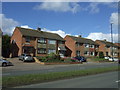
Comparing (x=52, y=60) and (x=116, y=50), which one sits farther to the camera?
(x=116, y=50)

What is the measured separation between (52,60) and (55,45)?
16.1 metres

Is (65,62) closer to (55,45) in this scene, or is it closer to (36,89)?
(55,45)

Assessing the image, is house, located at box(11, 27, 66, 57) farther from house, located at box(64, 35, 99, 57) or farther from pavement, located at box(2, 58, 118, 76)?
pavement, located at box(2, 58, 118, 76)

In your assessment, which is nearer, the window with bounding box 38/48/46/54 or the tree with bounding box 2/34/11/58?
the tree with bounding box 2/34/11/58

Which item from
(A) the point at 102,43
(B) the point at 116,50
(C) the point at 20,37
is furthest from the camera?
(B) the point at 116,50

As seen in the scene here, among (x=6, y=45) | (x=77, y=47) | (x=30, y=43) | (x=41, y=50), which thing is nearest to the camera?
(x=6, y=45)

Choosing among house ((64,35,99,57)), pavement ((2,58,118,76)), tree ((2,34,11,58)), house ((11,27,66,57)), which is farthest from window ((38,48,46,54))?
pavement ((2,58,118,76))

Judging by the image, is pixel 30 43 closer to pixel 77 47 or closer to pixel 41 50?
pixel 41 50

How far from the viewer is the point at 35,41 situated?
46500 millimetres

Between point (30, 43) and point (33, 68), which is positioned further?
point (30, 43)

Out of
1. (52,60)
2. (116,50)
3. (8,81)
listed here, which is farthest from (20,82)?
(116,50)

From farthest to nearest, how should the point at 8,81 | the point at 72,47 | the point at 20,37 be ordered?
1. the point at 72,47
2. the point at 20,37
3. the point at 8,81

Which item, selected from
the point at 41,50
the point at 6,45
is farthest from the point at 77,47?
the point at 6,45

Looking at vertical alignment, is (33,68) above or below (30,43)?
below
